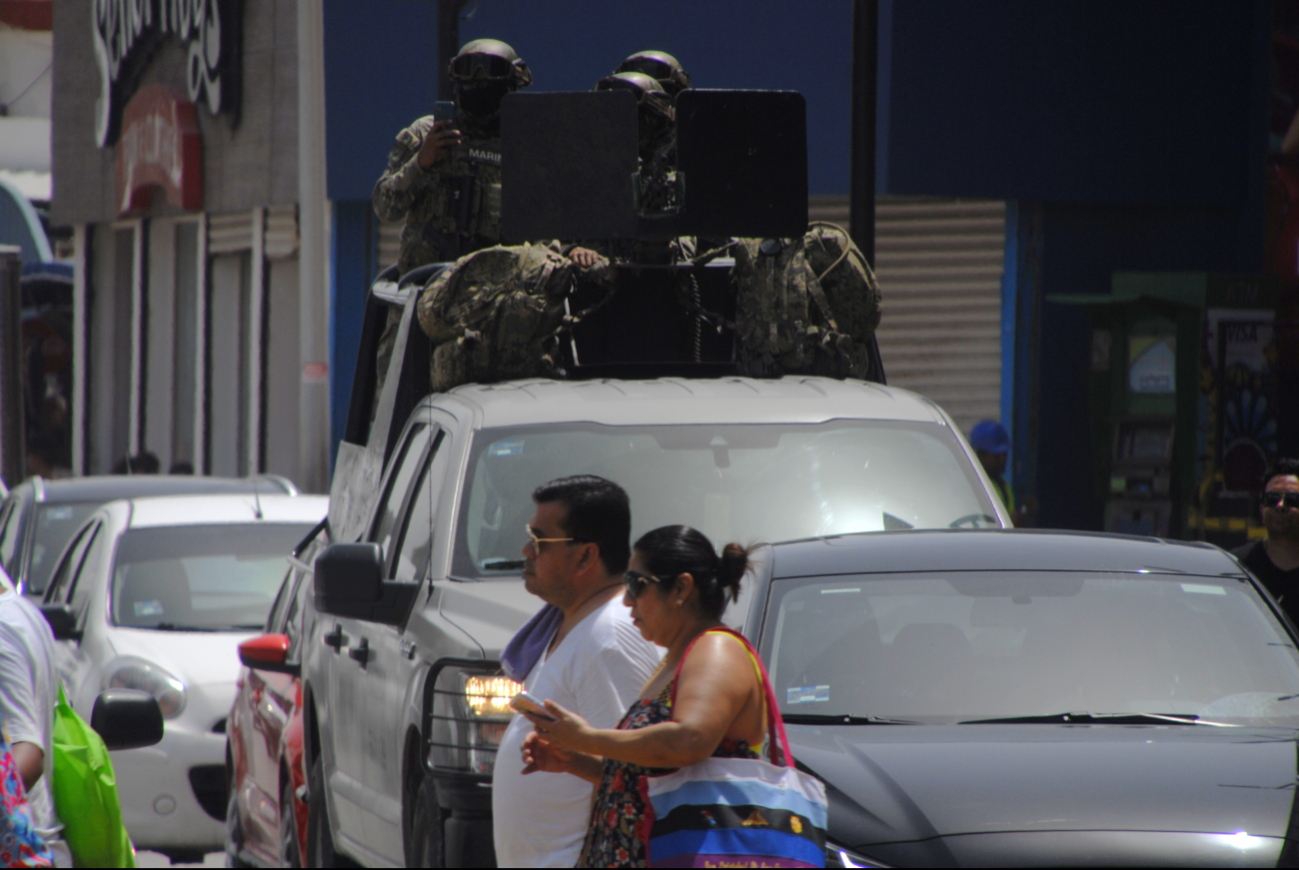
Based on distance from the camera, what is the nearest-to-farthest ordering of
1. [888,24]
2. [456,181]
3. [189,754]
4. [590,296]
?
[590,296] → [456,181] → [189,754] → [888,24]

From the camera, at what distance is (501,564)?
20.4 ft

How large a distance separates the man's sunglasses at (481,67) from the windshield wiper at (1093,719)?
4.45 metres

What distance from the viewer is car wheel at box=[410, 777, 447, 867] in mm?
5499

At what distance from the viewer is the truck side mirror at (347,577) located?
19.3ft

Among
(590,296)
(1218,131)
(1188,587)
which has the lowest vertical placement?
(1188,587)

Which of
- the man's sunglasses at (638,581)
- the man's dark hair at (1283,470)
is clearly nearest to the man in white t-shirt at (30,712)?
the man's sunglasses at (638,581)

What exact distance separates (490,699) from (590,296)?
8.20 feet

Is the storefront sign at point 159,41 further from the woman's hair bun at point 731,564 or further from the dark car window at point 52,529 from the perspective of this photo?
the woman's hair bun at point 731,564

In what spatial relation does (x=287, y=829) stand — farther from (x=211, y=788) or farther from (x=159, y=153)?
(x=159, y=153)

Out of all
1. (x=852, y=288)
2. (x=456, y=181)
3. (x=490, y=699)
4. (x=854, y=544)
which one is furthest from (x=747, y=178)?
(x=490, y=699)

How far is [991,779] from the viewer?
457cm

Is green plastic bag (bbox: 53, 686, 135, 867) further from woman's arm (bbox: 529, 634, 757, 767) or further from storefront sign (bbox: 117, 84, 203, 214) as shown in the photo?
storefront sign (bbox: 117, 84, 203, 214)

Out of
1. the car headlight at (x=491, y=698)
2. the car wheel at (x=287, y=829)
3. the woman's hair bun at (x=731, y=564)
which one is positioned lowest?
the car wheel at (x=287, y=829)

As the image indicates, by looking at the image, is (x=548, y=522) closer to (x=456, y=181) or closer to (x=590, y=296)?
(x=590, y=296)
